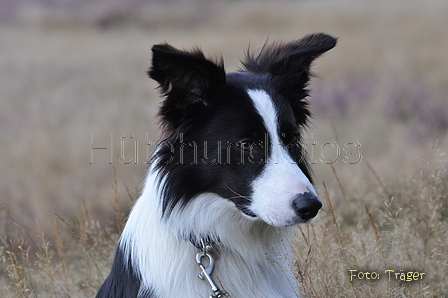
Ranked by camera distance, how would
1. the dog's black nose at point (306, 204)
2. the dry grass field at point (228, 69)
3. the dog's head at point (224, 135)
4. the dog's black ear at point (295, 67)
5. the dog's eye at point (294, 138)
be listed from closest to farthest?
the dog's black nose at point (306, 204)
the dog's head at point (224, 135)
the dog's eye at point (294, 138)
the dog's black ear at point (295, 67)
the dry grass field at point (228, 69)

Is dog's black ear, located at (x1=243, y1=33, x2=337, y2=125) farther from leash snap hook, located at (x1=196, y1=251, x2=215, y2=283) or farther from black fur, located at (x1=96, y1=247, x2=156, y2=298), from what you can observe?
black fur, located at (x1=96, y1=247, x2=156, y2=298)

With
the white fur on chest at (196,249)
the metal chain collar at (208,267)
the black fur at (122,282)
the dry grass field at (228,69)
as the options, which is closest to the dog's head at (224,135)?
the white fur on chest at (196,249)

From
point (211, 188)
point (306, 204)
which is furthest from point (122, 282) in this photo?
point (306, 204)

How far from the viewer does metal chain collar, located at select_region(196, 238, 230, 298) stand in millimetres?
2869

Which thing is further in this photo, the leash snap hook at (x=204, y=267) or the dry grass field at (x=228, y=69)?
the dry grass field at (x=228, y=69)

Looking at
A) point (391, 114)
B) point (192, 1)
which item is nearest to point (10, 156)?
point (391, 114)

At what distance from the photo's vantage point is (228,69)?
11.1 meters

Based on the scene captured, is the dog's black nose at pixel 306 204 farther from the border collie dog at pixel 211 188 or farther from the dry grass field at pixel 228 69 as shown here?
the dry grass field at pixel 228 69

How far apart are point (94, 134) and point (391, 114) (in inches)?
220

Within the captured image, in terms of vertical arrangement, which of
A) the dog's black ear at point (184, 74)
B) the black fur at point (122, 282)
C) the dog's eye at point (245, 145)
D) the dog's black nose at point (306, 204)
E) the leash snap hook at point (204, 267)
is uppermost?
the dog's black ear at point (184, 74)

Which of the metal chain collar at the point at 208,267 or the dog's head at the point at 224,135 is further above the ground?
the dog's head at the point at 224,135

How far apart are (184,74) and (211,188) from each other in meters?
0.71

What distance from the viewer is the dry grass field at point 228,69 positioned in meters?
4.12

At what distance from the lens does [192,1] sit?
58.4ft
